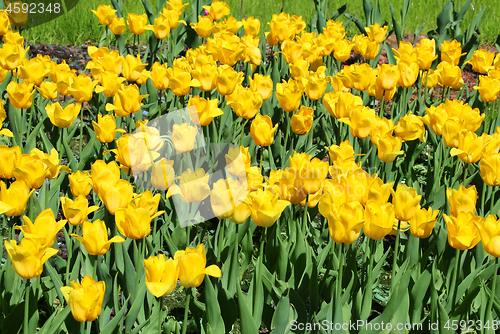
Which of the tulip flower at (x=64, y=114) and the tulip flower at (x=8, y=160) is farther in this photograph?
the tulip flower at (x=64, y=114)

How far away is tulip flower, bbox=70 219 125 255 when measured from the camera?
1470 mm

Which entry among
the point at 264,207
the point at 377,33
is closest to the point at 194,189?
the point at 264,207

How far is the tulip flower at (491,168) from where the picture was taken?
183cm

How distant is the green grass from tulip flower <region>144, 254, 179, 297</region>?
3870 millimetres

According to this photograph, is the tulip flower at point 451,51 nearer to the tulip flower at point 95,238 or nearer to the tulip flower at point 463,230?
the tulip flower at point 463,230

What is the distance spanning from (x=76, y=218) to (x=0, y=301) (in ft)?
1.39

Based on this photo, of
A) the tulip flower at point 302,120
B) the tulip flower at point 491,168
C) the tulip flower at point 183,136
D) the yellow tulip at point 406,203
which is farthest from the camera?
the tulip flower at point 302,120

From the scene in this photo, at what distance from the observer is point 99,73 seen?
9.53 ft

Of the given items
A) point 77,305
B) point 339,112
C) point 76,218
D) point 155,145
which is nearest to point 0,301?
point 76,218

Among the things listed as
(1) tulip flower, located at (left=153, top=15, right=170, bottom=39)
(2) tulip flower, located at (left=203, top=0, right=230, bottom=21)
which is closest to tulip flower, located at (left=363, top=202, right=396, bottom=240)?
(1) tulip flower, located at (left=153, top=15, right=170, bottom=39)

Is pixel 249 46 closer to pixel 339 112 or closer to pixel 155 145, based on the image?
pixel 339 112

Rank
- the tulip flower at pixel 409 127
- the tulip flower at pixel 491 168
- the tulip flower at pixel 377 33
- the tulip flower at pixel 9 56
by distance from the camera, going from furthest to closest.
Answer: the tulip flower at pixel 377 33 → the tulip flower at pixel 9 56 → the tulip flower at pixel 409 127 → the tulip flower at pixel 491 168

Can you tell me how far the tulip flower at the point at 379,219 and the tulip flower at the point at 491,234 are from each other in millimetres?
253

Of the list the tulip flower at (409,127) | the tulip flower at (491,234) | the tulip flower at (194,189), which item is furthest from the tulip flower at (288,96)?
the tulip flower at (491,234)
